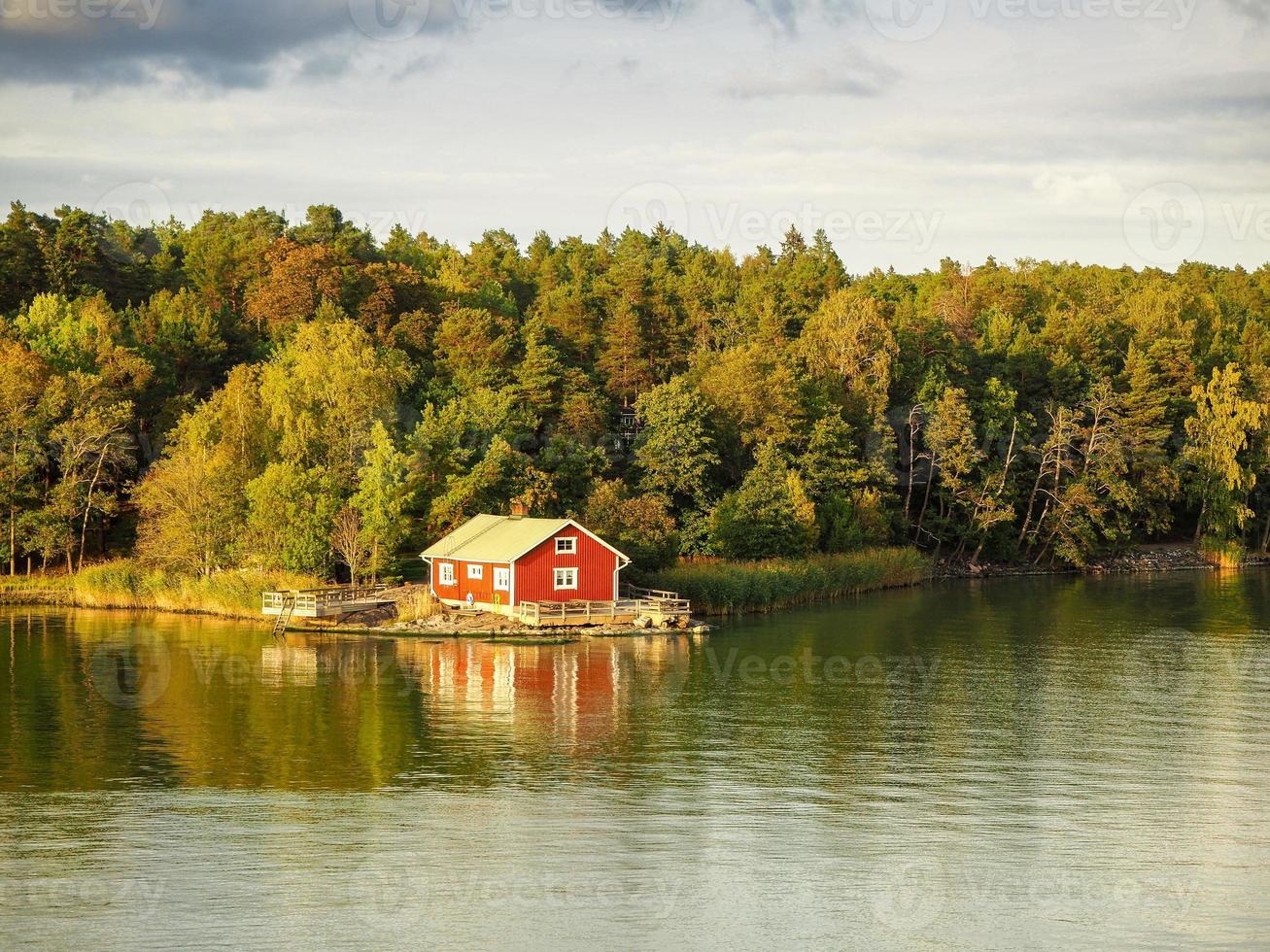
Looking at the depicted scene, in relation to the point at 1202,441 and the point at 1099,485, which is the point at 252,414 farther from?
the point at 1202,441

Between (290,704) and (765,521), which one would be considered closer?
(290,704)

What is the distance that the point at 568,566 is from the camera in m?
56.5

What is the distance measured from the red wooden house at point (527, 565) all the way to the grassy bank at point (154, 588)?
23.3ft

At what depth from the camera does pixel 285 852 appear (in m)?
26.8

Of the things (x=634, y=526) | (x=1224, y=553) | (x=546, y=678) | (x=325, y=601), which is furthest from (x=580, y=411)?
(x=1224, y=553)

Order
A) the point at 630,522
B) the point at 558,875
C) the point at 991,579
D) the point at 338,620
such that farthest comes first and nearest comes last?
the point at 991,579 < the point at 630,522 < the point at 338,620 < the point at 558,875

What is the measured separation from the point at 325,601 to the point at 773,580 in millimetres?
21133

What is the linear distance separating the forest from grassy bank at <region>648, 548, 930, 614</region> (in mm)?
1268

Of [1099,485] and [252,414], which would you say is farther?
[1099,485]

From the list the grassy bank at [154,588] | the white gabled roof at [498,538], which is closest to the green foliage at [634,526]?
the white gabled roof at [498,538]

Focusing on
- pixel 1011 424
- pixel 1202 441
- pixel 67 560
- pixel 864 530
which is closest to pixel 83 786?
pixel 67 560

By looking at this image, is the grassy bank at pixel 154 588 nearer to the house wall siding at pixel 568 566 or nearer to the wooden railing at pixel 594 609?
the house wall siding at pixel 568 566

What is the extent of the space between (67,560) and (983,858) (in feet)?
173

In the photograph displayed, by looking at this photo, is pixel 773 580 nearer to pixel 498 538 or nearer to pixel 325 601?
pixel 498 538
